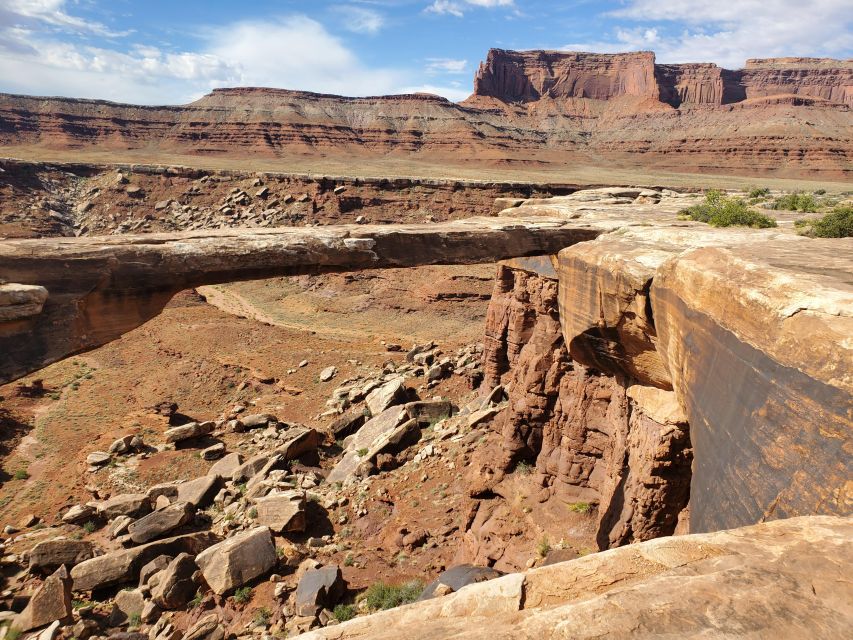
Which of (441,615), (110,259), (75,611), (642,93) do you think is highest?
(642,93)

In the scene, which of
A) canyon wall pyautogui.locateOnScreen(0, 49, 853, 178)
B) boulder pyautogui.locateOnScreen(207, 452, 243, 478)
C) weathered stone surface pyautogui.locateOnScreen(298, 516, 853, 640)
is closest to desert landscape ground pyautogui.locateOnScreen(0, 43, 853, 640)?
weathered stone surface pyautogui.locateOnScreen(298, 516, 853, 640)

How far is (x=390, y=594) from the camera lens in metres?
9.72

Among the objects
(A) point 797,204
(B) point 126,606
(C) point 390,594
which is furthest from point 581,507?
(A) point 797,204

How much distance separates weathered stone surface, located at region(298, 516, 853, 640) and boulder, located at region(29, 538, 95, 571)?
11.6 metres

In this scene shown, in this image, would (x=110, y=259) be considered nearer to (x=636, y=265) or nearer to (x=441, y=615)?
(x=441, y=615)

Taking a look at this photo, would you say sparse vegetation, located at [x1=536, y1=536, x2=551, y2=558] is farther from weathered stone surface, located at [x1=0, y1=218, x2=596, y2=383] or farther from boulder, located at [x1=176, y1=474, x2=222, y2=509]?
boulder, located at [x1=176, y1=474, x2=222, y2=509]

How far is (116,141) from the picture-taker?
294ft

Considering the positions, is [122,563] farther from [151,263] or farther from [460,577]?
[151,263]

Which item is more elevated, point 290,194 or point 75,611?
point 290,194

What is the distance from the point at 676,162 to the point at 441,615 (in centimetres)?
10407

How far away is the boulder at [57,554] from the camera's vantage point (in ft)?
37.6

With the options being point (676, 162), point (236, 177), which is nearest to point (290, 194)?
point (236, 177)

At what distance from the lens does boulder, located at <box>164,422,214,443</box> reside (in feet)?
57.3

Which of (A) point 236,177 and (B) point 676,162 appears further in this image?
(B) point 676,162
